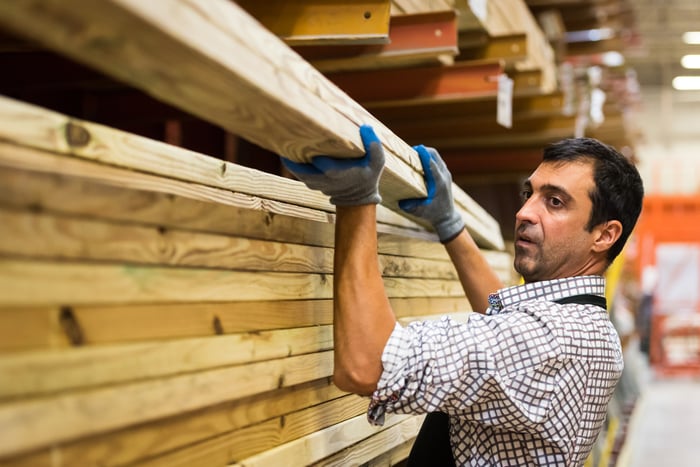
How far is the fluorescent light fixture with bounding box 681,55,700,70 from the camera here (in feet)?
75.6

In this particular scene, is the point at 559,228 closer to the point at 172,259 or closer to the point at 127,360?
the point at 172,259

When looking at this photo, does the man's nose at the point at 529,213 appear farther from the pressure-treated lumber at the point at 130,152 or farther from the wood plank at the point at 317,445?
the wood plank at the point at 317,445

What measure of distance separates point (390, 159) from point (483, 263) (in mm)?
1172

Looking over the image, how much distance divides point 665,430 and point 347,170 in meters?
10.3

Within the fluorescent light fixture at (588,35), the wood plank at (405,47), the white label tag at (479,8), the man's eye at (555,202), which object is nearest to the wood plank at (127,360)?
the man's eye at (555,202)

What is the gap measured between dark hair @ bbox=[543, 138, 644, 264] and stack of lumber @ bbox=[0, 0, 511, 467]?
70 cm

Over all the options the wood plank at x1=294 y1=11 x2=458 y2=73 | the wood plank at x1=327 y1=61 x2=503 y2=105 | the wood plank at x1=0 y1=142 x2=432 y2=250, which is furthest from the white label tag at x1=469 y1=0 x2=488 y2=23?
the wood plank at x1=0 y1=142 x2=432 y2=250

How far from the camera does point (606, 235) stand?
2744 mm

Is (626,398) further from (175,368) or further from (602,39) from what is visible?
(175,368)

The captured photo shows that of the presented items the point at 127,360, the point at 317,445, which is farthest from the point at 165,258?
the point at 317,445

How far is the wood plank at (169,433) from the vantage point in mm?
1388

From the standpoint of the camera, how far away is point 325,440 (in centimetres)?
240

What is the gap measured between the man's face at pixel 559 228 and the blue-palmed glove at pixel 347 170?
0.84 m

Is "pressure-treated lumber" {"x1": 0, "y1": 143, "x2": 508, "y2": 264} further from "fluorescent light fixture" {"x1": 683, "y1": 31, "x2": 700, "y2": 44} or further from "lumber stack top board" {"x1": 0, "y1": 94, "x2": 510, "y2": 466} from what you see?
"fluorescent light fixture" {"x1": 683, "y1": 31, "x2": 700, "y2": 44}
